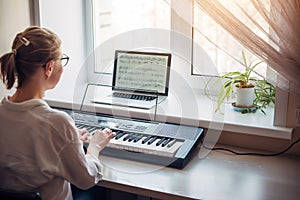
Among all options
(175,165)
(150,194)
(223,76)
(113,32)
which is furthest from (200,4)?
(113,32)

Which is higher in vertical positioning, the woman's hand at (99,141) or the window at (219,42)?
the window at (219,42)

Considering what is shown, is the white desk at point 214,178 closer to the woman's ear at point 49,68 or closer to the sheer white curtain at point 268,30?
the sheer white curtain at point 268,30

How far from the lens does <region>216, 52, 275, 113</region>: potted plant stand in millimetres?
1974

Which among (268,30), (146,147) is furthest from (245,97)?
Result: (146,147)

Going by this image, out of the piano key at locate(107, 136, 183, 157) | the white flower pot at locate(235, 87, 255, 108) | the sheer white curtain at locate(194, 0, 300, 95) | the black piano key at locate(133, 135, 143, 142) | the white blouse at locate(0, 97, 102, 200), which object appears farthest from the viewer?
the white flower pot at locate(235, 87, 255, 108)

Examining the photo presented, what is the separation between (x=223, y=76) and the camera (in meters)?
2.04

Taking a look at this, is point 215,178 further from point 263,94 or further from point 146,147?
point 263,94

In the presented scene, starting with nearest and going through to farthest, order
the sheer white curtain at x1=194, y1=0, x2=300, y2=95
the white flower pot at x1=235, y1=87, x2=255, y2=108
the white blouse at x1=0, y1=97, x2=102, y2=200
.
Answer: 1. the white blouse at x1=0, y1=97, x2=102, y2=200
2. the sheer white curtain at x1=194, y1=0, x2=300, y2=95
3. the white flower pot at x1=235, y1=87, x2=255, y2=108

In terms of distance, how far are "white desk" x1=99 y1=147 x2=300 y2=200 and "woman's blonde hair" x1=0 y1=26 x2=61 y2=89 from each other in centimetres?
50

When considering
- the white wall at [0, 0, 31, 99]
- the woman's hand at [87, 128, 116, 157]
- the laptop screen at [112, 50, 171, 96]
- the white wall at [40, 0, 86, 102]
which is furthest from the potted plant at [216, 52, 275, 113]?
the white wall at [0, 0, 31, 99]

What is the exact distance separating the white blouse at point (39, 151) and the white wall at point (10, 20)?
0.72 m

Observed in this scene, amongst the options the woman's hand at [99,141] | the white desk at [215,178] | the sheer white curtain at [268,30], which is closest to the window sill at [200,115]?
the white desk at [215,178]

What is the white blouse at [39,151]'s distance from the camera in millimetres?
1369

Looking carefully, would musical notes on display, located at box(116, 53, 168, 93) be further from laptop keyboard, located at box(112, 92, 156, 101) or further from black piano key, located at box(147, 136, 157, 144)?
black piano key, located at box(147, 136, 157, 144)
